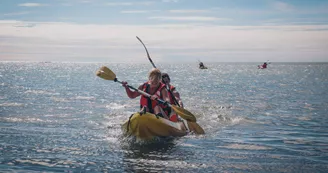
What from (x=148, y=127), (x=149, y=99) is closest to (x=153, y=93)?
(x=149, y=99)

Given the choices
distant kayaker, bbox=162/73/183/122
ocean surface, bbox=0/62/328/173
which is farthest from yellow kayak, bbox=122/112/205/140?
distant kayaker, bbox=162/73/183/122

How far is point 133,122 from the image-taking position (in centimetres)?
1002

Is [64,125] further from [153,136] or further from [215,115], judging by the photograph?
[215,115]

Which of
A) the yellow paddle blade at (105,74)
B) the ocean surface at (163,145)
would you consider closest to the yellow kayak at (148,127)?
the ocean surface at (163,145)

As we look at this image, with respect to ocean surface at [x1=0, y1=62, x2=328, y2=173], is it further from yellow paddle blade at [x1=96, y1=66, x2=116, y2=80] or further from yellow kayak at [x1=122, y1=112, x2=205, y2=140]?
yellow paddle blade at [x1=96, y1=66, x2=116, y2=80]

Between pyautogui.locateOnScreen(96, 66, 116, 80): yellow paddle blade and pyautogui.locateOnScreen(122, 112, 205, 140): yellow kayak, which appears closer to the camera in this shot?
pyautogui.locateOnScreen(122, 112, 205, 140): yellow kayak

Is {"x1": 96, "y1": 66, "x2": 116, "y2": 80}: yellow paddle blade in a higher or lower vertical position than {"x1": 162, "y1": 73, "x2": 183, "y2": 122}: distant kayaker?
higher

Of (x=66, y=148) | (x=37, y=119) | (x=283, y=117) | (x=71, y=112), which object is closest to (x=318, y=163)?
(x=66, y=148)

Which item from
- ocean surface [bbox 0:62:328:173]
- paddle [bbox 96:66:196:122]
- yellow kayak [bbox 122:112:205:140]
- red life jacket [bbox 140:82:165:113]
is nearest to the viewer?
ocean surface [bbox 0:62:328:173]

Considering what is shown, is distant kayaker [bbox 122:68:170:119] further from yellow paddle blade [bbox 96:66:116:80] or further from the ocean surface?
the ocean surface

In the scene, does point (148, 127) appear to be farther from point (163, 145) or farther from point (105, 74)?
point (105, 74)

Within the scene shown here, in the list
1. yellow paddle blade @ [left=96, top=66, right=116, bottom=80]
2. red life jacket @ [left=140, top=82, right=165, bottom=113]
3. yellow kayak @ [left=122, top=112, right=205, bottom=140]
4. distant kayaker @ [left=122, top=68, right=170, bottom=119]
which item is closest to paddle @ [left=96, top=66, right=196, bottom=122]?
yellow paddle blade @ [left=96, top=66, right=116, bottom=80]

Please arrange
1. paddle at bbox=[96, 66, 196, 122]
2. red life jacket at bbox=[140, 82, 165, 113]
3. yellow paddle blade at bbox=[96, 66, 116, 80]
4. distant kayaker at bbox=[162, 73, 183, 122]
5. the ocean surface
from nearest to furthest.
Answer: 1. the ocean surface
2. paddle at bbox=[96, 66, 196, 122]
3. red life jacket at bbox=[140, 82, 165, 113]
4. yellow paddle blade at bbox=[96, 66, 116, 80]
5. distant kayaker at bbox=[162, 73, 183, 122]

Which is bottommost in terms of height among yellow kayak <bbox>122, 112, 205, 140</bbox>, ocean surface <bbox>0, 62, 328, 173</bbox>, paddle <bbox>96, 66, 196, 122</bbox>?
ocean surface <bbox>0, 62, 328, 173</bbox>
